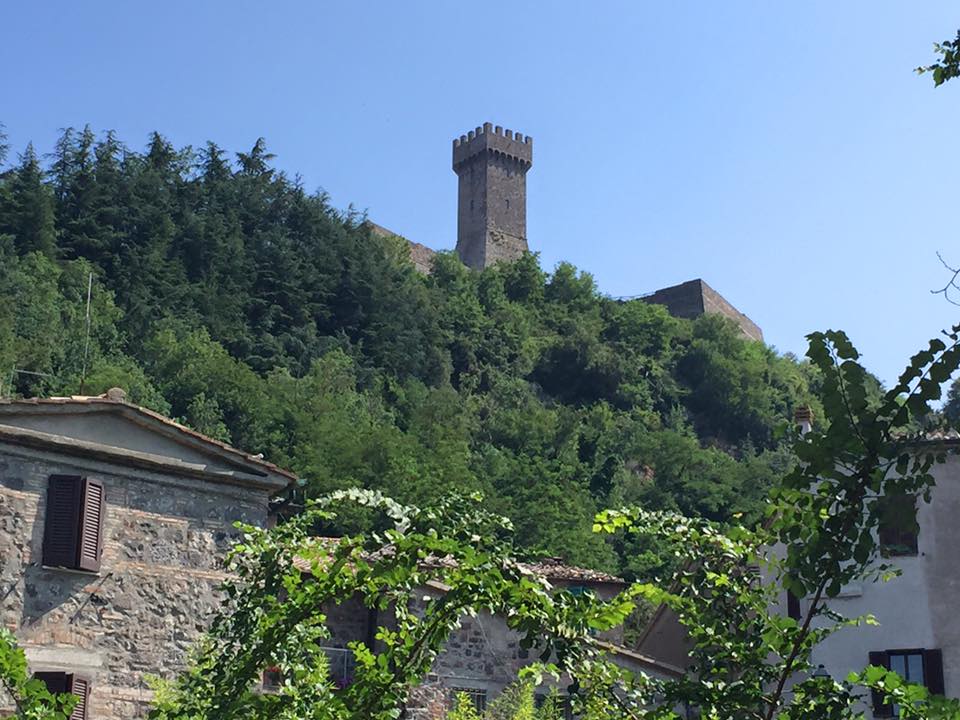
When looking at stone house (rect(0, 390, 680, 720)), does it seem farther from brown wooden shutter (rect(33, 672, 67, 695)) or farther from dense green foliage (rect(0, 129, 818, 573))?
dense green foliage (rect(0, 129, 818, 573))

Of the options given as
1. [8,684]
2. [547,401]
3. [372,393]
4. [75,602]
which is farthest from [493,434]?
[8,684]

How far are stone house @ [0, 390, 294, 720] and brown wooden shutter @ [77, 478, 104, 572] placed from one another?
11 millimetres

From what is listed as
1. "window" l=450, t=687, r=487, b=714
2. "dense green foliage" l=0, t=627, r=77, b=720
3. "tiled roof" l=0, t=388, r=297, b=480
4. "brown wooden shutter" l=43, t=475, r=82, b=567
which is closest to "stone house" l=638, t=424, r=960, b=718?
"window" l=450, t=687, r=487, b=714

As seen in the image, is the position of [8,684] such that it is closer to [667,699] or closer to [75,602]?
[667,699]

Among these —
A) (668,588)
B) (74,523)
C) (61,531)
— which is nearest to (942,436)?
(74,523)

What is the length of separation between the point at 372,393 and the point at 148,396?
11.8m

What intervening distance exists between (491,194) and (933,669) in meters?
68.5

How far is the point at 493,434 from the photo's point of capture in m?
56.4

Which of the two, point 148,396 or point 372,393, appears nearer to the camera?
point 148,396

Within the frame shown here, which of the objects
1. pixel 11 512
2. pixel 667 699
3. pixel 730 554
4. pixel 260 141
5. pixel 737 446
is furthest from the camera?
pixel 737 446

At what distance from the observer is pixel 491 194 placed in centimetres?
8556

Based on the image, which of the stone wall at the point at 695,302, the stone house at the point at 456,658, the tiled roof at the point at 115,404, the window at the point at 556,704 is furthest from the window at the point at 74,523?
the stone wall at the point at 695,302

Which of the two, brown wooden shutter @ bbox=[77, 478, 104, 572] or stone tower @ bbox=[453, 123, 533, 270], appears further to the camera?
stone tower @ bbox=[453, 123, 533, 270]

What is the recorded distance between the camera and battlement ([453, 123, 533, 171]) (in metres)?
86.4
